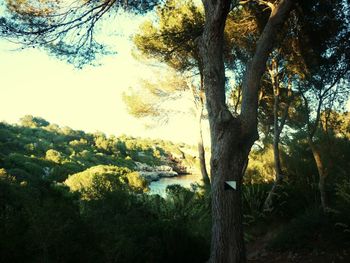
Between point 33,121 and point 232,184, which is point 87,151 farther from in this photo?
point 232,184

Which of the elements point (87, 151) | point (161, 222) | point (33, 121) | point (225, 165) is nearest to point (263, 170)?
point (161, 222)

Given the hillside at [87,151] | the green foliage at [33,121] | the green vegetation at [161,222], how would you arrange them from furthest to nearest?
the green foliage at [33,121] < the hillside at [87,151] < the green vegetation at [161,222]

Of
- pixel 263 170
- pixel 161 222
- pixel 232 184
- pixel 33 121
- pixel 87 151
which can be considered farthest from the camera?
pixel 33 121

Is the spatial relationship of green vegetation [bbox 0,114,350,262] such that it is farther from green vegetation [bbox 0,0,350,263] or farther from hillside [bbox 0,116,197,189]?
hillside [bbox 0,116,197,189]

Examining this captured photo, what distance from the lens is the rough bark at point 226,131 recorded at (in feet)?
16.1

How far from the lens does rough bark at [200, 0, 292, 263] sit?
16.1 feet

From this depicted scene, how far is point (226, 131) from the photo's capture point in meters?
5.02

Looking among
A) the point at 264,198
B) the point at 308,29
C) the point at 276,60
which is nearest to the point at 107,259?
the point at 264,198

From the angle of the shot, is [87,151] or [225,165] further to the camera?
[87,151]

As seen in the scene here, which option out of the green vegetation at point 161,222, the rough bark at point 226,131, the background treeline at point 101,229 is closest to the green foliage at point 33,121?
the background treeline at point 101,229

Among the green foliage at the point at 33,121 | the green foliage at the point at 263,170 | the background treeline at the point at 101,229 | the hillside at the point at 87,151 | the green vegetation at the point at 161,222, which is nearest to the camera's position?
the background treeline at the point at 101,229

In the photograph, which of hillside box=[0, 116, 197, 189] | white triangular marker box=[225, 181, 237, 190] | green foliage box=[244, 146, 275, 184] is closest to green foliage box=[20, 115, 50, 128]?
hillside box=[0, 116, 197, 189]

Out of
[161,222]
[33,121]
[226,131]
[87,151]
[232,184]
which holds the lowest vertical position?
[161,222]

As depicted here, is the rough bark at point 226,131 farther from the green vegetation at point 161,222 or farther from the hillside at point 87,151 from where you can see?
the hillside at point 87,151
